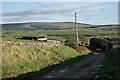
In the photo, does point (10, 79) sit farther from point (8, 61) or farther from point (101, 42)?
point (101, 42)

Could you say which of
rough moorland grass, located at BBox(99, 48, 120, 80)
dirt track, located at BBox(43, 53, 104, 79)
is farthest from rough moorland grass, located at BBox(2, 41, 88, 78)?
rough moorland grass, located at BBox(99, 48, 120, 80)

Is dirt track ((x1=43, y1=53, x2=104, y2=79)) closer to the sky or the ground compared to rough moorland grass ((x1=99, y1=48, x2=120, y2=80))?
closer to the ground

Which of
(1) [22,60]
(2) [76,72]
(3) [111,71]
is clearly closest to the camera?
(3) [111,71]

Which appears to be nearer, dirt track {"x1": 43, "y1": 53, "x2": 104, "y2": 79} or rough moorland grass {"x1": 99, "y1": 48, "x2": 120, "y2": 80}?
rough moorland grass {"x1": 99, "y1": 48, "x2": 120, "y2": 80}

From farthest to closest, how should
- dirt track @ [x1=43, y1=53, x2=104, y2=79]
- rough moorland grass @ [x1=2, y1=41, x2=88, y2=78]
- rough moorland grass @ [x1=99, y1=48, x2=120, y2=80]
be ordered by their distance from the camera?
rough moorland grass @ [x1=2, y1=41, x2=88, y2=78], dirt track @ [x1=43, y1=53, x2=104, y2=79], rough moorland grass @ [x1=99, y1=48, x2=120, y2=80]

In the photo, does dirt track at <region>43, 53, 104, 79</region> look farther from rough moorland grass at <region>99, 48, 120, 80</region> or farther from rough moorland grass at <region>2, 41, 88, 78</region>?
rough moorland grass at <region>2, 41, 88, 78</region>

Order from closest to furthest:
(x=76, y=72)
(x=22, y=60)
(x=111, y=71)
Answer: (x=111, y=71) < (x=76, y=72) < (x=22, y=60)

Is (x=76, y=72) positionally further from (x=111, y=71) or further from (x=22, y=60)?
(x=22, y=60)

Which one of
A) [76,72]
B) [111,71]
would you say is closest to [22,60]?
[76,72]

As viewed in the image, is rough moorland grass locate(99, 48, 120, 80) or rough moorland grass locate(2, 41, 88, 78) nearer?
rough moorland grass locate(99, 48, 120, 80)

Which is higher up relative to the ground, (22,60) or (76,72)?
(22,60)

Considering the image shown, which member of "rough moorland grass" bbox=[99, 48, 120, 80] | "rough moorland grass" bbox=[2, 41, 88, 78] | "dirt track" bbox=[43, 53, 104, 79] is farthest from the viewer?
"rough moorland grass" bbox=[2, 41, 88, 78]

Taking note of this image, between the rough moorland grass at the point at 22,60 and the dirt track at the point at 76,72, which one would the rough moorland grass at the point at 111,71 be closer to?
the dirt track at the point at 76,72

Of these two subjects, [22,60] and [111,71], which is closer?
[111,71]
